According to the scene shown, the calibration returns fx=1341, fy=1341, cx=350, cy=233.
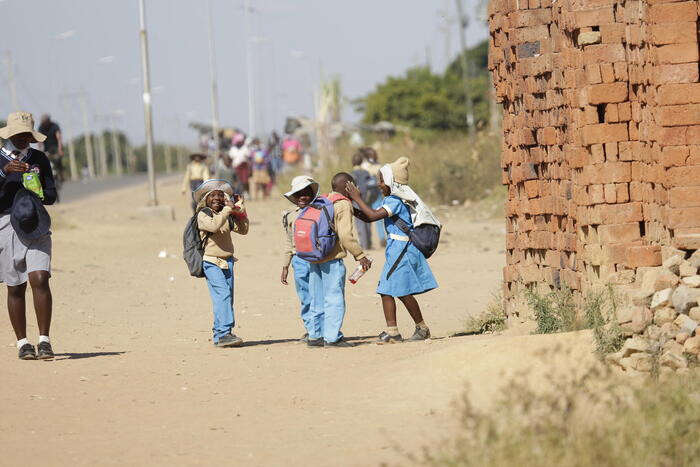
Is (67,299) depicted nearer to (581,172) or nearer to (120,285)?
(120,285)

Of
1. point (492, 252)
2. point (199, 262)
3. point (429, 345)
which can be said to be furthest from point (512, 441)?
point (492, 252)

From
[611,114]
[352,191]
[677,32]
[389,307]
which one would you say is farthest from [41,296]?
[677,32]

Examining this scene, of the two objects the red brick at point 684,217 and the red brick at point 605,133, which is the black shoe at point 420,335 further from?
the red brick at point 684,217

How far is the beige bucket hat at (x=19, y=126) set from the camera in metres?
10.5

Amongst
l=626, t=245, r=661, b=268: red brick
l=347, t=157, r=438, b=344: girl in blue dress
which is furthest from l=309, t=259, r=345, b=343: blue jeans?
l=626, t=245, r=661, b=268: red brick

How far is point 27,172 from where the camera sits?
34.2 ft

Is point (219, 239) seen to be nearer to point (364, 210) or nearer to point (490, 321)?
point (364, 210)

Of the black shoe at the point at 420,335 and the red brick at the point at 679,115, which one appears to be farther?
the black shoe at the point at 420,335

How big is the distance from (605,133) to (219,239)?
346cm

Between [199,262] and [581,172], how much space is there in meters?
3.32

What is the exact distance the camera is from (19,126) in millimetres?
10570

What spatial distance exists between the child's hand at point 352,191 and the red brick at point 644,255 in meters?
2.54

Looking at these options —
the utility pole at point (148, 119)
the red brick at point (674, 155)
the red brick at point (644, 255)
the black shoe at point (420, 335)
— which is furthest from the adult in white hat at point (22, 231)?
the utility pole at point (148, 119)

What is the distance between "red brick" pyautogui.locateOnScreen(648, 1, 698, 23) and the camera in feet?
29.5
